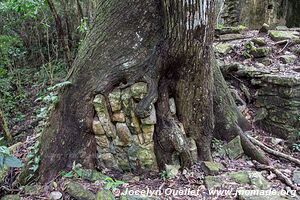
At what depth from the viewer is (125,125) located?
2.87 meters

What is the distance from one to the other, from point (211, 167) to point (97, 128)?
4.31 ft

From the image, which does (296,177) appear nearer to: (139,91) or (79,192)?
(139,91)

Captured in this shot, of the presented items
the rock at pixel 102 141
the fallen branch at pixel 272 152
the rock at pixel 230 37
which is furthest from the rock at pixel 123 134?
the rock at pixel 230 37

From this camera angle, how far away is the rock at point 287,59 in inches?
182

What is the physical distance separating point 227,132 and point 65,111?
200 centimetres

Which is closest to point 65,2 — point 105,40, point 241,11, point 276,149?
point 241,11

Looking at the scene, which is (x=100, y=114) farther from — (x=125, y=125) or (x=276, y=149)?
(x=276, y=149)

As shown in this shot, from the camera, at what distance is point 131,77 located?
2.84 meters

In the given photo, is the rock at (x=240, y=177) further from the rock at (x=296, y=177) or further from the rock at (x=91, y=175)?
the rock at (x=91, y=175)

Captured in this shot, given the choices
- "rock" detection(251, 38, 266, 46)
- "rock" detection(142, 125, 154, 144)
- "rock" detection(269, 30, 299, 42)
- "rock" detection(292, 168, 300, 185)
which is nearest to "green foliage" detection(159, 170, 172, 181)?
"rock" detection(142, 125, 154, 144)

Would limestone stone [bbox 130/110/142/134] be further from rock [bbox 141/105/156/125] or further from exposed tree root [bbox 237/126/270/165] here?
exposed tree root [bbox 237/126/270/165]

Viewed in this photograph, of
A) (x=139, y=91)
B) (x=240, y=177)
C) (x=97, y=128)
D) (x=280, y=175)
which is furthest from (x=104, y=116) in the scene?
(x=280, y=175)

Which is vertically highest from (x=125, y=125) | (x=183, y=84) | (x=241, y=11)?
(x=241, y=11)

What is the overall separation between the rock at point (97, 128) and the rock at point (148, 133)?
457 mm
